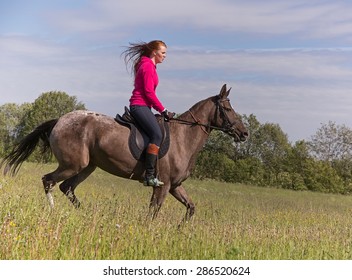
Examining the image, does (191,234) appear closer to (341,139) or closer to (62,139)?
(62,139)

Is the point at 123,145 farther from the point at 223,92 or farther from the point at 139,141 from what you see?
the point at 223,92

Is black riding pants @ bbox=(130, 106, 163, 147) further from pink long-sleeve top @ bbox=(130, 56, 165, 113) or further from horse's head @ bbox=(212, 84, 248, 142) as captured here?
horse's head @ bbox=(212, 84, 248, 142)

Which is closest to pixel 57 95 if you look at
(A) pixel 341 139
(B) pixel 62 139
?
(A) pixel 341 139

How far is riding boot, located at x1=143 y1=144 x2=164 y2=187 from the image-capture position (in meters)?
8.79

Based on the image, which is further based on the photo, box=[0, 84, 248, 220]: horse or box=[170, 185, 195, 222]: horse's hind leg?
box=[170, 185, 195, 222]: horse's hind leg

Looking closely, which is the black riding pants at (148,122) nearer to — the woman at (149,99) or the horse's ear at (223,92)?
the woman at (149,99)

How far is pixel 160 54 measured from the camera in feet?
28.5

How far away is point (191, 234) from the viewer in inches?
264

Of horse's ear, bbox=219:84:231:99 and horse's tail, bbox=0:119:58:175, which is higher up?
horse's ear, bbox=219:84:231:99

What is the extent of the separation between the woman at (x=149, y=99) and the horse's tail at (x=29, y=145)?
2.28 meters

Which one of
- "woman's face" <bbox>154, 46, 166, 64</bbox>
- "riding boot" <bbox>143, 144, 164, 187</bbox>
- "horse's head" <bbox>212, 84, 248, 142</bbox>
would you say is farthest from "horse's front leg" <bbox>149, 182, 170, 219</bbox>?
"woman's face" <bbox>154, 46, 166, 64</bbox>

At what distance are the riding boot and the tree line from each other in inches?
1050

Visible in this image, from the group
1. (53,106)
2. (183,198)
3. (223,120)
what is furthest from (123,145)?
(53,106)
